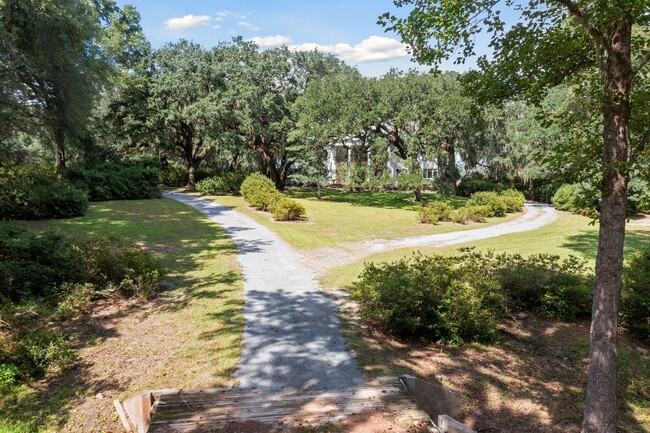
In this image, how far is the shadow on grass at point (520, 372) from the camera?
16.0ft

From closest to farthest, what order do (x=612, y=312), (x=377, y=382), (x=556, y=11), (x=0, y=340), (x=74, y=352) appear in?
(x=612, y=312)
(x=556, y=11)
(x=377, y=382)
(x=0, y=340)
(x=74, y=352)

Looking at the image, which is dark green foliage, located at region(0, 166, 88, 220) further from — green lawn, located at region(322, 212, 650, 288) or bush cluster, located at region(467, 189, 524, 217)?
bush cluster, located at region(467, 189, 524, 217)

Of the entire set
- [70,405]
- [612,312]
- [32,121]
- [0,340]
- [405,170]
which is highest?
[32,121]

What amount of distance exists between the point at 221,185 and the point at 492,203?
20.5m

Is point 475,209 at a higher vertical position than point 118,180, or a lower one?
lower

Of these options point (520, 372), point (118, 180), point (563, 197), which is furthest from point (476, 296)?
point (563, 197)

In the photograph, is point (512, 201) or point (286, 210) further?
point (512, 201)

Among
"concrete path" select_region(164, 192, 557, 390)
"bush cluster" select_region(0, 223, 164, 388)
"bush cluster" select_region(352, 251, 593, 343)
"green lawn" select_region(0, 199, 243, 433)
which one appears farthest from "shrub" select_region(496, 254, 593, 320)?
"bush cluster" select_region(0, 223, 164, 388)

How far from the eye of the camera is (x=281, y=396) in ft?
15.7

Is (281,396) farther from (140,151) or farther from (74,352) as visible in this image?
(140,151)

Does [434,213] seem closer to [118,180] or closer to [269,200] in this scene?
[269,200]

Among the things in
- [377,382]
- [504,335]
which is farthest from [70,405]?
[504,335]

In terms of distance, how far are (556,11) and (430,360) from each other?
17.1ft

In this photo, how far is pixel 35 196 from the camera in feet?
50.9
